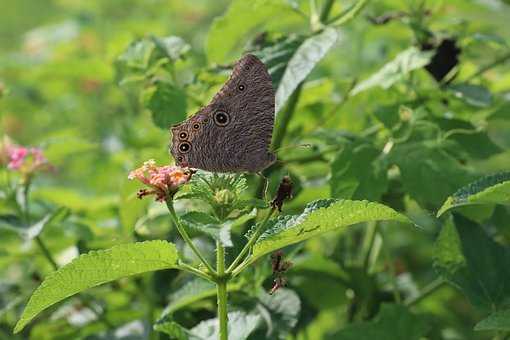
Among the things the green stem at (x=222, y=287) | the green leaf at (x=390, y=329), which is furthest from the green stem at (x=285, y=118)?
the green stem at (x=222, y=287)

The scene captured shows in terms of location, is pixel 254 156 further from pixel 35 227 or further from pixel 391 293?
pixel 391 293

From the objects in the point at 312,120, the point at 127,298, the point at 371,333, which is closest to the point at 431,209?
the point at 371,333

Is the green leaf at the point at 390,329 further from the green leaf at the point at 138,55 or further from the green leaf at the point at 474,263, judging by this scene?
the green leaf at the point at 138,55

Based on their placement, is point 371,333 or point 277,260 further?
point 371,333

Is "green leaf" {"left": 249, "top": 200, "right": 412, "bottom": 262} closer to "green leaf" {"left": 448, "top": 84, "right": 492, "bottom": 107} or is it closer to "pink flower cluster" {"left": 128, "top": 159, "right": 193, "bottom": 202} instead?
"pink flower cluster" {"left": 128, "top": 159, "right": 193, "bottom": 202}

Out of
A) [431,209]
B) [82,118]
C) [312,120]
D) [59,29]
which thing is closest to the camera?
[431,209]

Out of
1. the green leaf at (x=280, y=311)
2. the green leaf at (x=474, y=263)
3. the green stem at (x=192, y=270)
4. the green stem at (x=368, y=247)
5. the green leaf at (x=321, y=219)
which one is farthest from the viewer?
the green stem at (x=368, y=247)
